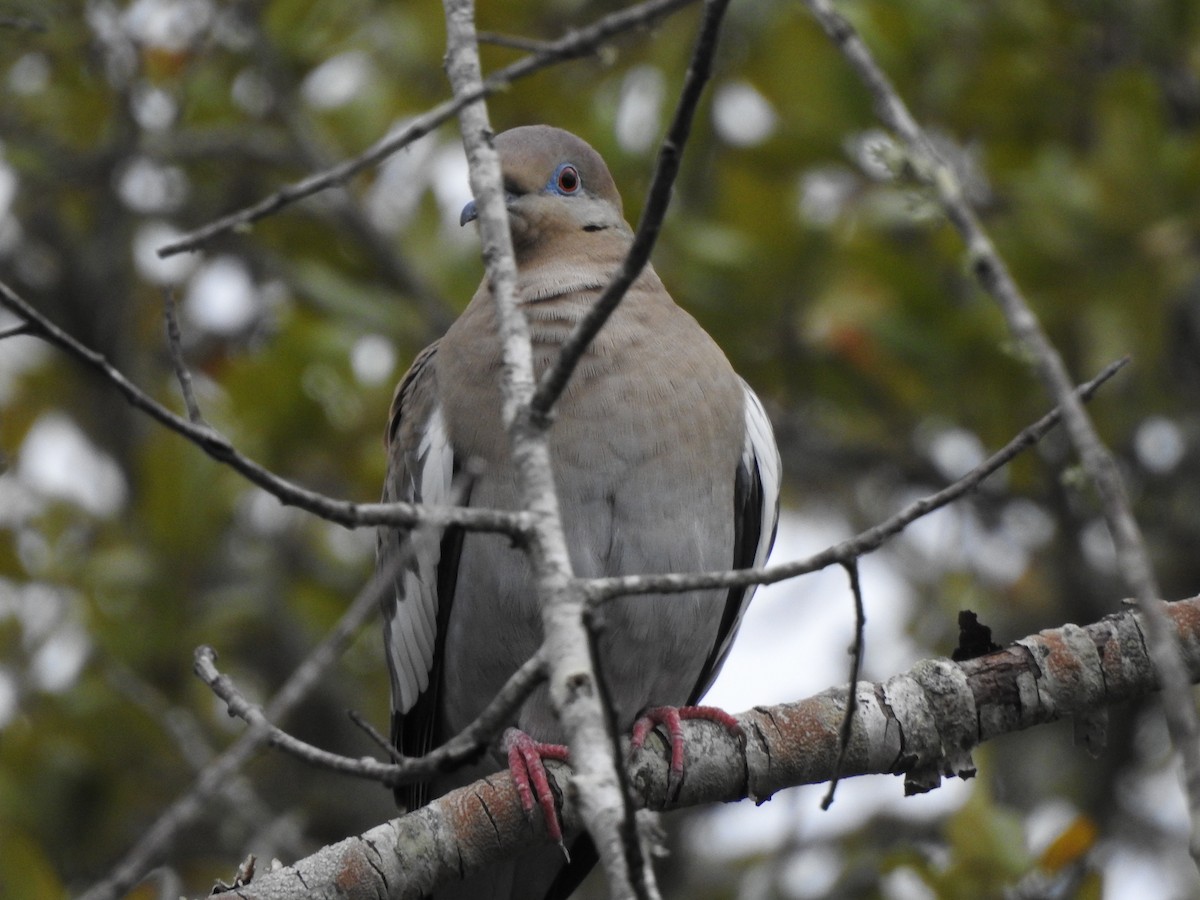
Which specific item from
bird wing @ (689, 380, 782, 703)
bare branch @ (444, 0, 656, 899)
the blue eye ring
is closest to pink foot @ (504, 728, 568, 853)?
bare branch @ (444, 0, 656, 899)

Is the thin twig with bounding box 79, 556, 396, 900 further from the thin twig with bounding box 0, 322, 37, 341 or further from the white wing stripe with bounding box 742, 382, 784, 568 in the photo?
the white wing stripe with bounding box 742, 382, 784, 568

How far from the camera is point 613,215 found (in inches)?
178

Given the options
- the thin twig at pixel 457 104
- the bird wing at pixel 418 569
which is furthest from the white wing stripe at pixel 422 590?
the thin twig at pixel 457 104

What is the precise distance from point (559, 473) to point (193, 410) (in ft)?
5.16

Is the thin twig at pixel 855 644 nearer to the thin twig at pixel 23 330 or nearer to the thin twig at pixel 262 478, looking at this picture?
the thin twig at pixel 262 478

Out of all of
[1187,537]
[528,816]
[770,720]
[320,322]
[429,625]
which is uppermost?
[320,322]

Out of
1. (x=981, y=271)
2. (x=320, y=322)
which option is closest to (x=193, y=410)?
(x=981, y=271)

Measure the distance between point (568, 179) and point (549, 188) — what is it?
0.08 metres

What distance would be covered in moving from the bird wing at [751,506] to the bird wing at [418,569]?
2.51 ft

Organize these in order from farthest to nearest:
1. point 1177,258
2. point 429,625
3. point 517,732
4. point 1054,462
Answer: point 1054,462 → point 1177,258 → point 429,625 → point 517,732

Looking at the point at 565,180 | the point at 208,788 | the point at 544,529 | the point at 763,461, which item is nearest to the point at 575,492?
the point at 763,461

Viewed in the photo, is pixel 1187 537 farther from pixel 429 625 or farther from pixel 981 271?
pixel 981 271

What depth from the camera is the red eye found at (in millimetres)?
4379

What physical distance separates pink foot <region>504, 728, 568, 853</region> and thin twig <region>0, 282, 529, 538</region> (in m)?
0.92
